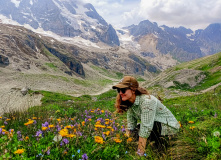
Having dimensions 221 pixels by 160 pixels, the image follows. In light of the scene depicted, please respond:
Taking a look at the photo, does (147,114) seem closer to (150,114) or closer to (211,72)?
(150,114)

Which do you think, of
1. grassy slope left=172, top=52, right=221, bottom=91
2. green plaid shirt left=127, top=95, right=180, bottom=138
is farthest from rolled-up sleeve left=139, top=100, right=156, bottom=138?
grassy slope left=172, top=52, right=221, bottom=91

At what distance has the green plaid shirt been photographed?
438cm

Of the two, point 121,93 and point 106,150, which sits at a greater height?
point 121,93

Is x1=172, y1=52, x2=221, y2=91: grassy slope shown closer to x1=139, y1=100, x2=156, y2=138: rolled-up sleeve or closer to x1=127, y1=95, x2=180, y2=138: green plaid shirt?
x1=127, y1=95, x2=180, y2=138: green plaid shirt

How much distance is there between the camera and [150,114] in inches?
175

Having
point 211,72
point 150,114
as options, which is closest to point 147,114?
point 150,114

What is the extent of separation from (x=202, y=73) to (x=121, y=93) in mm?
50104

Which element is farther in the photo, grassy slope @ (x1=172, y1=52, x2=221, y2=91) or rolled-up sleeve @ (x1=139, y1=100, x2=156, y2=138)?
grassy slope @ (x1=172, y1=52, x2=221, y2=91)

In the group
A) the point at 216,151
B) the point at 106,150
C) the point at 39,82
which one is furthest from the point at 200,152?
the point at 39,82

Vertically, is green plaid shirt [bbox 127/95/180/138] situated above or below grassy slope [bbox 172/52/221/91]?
below

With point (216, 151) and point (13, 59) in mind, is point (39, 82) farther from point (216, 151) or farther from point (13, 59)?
point (216, 151)

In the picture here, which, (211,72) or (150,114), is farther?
(211,72)

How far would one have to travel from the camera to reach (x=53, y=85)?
266ft

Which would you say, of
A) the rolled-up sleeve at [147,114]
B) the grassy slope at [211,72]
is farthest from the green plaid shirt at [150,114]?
the grassy slope at [211,72]
